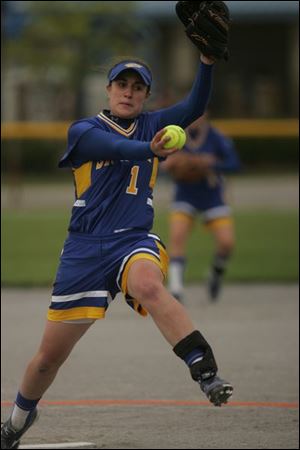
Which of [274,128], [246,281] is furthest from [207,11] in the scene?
[274,128]

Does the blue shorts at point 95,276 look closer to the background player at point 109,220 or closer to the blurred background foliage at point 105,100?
the background player at point 109,220

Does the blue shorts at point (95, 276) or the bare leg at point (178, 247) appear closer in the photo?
the blue shorts at point (95, 276)

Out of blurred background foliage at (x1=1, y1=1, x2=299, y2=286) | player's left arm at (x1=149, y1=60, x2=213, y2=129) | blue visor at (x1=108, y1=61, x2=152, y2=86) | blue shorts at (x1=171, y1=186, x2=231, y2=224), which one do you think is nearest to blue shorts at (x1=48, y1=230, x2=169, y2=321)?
player's left arm at (x1=149, y1=60, x2=213, y2=129)

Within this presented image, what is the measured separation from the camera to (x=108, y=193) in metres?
6.34

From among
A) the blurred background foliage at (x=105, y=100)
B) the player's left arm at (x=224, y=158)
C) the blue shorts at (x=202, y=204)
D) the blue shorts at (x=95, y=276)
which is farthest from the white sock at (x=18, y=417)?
the player's left arm at (x=224, y=158)

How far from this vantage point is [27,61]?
3338cm

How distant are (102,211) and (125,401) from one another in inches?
87.9

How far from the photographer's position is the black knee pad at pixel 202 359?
5.85m

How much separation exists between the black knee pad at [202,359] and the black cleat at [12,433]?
3.85 feet

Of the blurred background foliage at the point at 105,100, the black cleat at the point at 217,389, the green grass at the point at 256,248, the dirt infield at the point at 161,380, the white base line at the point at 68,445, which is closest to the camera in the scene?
the black cleat at the point at 217,389

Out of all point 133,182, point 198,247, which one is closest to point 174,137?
point 133,182

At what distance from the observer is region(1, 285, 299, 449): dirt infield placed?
24.0ft

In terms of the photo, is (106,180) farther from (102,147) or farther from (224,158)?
(224,158)

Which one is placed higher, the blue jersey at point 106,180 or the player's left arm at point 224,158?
the player's left arm at point 224,158
